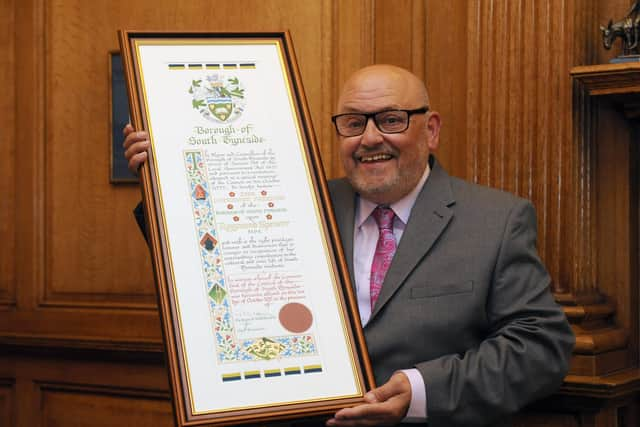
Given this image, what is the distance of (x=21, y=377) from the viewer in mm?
3930

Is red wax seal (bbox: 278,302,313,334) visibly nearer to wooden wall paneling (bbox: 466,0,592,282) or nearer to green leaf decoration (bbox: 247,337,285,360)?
green leaf decoration (bbox: 247,337,285,360)

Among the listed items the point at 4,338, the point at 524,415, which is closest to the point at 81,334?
the point at 4,338

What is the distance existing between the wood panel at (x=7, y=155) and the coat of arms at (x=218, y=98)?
5.58ft

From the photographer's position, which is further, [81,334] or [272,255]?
[81,334]

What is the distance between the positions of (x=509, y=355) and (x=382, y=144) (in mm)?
694

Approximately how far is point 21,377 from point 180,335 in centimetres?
197

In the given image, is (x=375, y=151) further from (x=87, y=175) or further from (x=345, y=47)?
(x=87, y=175)

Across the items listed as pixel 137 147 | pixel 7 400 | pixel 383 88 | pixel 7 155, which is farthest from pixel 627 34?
pixel 7 400

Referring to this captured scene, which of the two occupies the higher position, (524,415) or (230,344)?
(230,344)

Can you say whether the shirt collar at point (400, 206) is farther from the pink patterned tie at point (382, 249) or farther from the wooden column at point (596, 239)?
the wooden column at point (596, 239)

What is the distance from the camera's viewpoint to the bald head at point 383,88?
2.59 m

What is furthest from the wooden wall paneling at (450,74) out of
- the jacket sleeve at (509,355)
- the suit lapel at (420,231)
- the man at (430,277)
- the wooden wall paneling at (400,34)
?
the jacket sleeve at (509,355)

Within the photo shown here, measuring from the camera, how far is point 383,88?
2584 mm

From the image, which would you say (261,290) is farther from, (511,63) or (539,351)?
(511,63)
